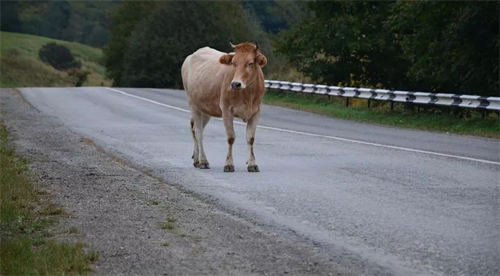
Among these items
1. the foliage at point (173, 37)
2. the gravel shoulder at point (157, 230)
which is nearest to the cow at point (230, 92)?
the gravel shoulder at point (157, 230)

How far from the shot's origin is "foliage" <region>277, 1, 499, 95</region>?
2881 cm

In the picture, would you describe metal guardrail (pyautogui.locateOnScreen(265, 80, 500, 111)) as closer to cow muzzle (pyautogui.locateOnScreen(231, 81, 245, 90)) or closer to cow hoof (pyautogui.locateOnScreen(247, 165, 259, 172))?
cow hoof (pyautogui.locateOnScreen(247, 165, 259, 172))

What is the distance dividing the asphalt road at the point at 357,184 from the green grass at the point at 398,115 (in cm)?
185

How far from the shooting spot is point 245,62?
13727 millimetres

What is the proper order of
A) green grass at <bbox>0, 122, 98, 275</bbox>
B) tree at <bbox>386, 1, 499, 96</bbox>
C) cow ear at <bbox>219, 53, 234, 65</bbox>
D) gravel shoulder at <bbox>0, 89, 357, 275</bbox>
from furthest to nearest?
tree at <bbox>386, 1, 499, 96</bbox>
cow ear at <bbox>219, 53, 234, 65</bbox>
gravel shoulder at <bbox>0, 89, 357, 275</bbox>
green grass at <bbox>0, 122, 98, 275</bbox>

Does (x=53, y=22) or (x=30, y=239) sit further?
(x=53, y=22)

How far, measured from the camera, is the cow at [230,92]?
45.1 ft

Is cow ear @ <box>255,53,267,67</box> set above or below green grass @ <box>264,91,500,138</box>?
above

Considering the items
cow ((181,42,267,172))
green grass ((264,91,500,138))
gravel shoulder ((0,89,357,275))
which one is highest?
cow ((181,42,267,172))

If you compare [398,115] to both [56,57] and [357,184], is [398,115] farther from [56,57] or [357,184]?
[56,57]

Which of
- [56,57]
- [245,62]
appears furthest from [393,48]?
[56,57]

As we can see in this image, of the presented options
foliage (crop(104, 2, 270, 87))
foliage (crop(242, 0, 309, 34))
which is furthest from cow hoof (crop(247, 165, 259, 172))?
foliage (crop(242, 0, 309, 34))

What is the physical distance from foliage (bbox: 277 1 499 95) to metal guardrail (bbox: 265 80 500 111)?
4.78 feet

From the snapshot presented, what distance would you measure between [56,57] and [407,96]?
92.1m
